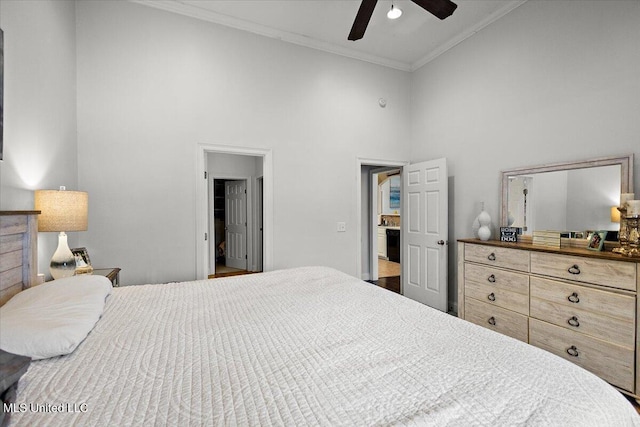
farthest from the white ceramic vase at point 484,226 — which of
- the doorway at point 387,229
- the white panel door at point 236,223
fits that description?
the white panel door at point 236,223

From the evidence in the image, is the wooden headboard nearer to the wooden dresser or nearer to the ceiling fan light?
the ceiling fan light

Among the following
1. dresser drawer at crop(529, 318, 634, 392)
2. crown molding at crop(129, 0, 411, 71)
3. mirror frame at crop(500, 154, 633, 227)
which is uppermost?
crown molding at crop(129, 0, 411, 71)

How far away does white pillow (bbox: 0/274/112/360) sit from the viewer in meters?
0.90

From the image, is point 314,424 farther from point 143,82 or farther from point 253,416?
point 143,82

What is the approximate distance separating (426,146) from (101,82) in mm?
3674

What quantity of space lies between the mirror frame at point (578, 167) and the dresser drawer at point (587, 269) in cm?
67

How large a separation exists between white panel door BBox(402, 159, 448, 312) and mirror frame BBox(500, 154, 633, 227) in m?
0.60

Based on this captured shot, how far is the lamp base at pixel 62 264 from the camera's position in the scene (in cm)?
190

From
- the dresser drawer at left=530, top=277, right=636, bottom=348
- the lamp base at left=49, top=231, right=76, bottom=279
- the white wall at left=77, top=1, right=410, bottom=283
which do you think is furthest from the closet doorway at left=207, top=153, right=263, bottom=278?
the dresser drawer at left=530, top=277, right=636, bottom=348

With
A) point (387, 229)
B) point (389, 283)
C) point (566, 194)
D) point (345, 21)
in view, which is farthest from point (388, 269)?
point (345, 21)

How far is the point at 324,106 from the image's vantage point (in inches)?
142

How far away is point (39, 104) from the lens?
1885mm

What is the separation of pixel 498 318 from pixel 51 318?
3054 mm

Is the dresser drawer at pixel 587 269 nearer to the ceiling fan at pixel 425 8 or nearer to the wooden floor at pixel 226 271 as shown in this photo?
the ceiling fan at pixel 425 8
